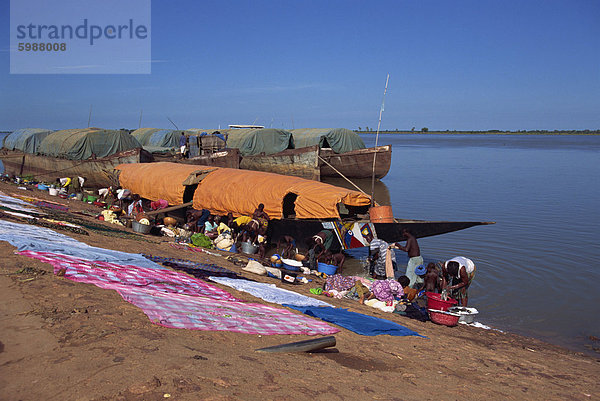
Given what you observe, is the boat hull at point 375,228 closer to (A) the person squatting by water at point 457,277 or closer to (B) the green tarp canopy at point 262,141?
(A) the person squatting by water at point 457,277

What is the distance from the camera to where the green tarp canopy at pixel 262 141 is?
28891 mm

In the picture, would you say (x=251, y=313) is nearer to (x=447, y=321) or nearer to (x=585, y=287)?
(x=447, y=321)

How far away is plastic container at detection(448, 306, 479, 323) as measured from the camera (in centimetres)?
723

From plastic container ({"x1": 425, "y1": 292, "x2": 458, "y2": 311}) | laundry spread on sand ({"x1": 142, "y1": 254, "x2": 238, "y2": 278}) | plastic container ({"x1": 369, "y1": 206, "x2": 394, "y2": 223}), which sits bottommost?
plastic container ({"x1": 425, "y1": 292, "x2": 458, "y2": 311})

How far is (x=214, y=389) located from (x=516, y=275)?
877cm

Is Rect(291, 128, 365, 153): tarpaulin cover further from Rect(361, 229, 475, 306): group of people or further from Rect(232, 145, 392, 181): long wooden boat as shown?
Rect(361, 229, 475, 306): group of people

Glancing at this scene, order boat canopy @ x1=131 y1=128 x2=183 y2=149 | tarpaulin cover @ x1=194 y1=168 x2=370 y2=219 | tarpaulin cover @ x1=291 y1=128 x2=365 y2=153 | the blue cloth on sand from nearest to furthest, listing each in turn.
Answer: the blue cloth on sand → tarpaulin cover @ x1=194 y1=168 x2=370 y2=219 → tarpaulin cover @ x1=291 y1=128 x2=365 y2=153 → boat canopy @ x1=131 y1=128 x2=183 y2=149

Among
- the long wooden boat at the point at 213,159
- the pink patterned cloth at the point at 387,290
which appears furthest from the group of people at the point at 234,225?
the long wooden boat at the point at 213,159

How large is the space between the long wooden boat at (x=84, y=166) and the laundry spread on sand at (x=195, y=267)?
11.9 m

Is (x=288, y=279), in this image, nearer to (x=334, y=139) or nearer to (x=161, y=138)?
(x=334, y=139)

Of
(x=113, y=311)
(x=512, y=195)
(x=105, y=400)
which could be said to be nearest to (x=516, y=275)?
(x=113, y=311)

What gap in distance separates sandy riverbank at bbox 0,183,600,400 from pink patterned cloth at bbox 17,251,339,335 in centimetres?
17

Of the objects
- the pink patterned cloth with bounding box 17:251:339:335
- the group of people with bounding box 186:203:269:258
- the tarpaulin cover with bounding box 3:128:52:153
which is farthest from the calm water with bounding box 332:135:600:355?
the tarpaulin cover with bounding box 3:128:52:153

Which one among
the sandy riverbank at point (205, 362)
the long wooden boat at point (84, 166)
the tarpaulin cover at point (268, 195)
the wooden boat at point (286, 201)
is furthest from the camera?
the long wooden boat at point (84, 166)
